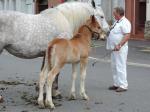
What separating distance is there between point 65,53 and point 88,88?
262cm

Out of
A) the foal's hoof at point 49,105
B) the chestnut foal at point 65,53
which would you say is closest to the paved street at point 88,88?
the foal's hoof at point 49,105

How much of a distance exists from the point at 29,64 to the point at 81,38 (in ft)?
23.4

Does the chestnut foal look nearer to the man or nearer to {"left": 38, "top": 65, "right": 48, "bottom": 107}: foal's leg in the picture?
{"left": 38, "top": 65, "right": 48, "bottom": 107}: foal's leg

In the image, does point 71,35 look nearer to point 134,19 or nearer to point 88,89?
point 88,89

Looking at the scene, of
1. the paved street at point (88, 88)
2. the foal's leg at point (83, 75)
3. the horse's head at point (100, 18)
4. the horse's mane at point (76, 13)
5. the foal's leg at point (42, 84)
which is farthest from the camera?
the horse's head at point (100, 18)

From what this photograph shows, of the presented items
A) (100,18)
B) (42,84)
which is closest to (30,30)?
(42,84)

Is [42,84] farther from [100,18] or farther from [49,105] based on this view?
[100,18]

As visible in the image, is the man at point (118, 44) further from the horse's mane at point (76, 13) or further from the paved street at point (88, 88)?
the horse's mane at point (76, 13)

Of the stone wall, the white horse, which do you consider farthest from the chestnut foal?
the stone wall

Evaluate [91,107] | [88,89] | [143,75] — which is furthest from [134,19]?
[91,107]

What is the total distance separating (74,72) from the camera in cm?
1099

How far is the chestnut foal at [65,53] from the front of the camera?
1013 centimetres

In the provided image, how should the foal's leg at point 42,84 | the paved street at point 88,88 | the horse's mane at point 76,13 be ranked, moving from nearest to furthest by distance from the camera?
1. the foal's leg at point 42,84
2. the paved street at point 88,88
3. the horse's mane at point 76,13

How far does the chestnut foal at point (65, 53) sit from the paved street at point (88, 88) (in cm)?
47
